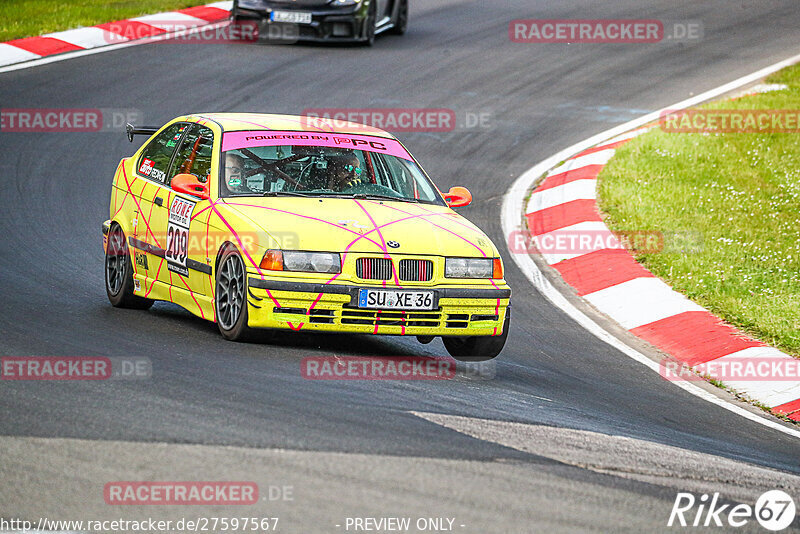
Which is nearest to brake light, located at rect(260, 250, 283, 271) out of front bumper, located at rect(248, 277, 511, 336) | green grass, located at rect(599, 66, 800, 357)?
front bumper, located at rect(248, 277, 511, 336)

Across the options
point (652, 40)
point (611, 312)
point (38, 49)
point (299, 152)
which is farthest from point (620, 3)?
point (299, 152)

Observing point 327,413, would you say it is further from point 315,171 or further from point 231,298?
point 315,171

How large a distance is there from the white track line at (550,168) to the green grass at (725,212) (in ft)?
2.71

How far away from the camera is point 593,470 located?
215 inches

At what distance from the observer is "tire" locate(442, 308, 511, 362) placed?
8.15 m

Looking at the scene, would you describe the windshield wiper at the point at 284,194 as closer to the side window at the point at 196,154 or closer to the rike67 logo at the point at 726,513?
the side window at the point at 196,154

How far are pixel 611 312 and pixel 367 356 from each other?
136 inches

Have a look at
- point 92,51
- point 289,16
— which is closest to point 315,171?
point 92,51

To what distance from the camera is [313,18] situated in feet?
63.4

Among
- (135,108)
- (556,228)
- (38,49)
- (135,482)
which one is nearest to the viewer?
(135,482)

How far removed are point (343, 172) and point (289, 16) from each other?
36.3 feet

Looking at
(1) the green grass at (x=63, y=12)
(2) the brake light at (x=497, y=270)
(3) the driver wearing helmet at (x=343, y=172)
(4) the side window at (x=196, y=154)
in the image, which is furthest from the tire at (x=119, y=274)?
(1) the green grass at (x=63, y=12)

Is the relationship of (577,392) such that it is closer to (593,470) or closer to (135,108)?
(593,470)

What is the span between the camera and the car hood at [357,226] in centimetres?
766
